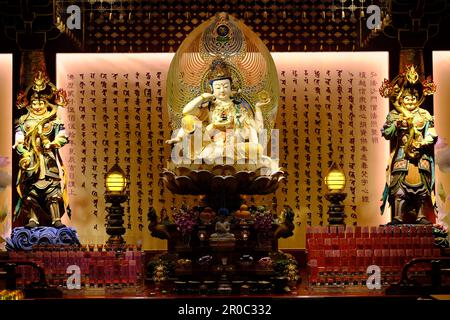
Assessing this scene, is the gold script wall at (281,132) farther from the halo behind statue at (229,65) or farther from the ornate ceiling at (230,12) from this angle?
the halo behind statue at (229,65)

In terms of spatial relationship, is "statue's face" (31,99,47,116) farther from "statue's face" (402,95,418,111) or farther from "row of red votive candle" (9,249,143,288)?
"statue's face" (402,95,418,111)

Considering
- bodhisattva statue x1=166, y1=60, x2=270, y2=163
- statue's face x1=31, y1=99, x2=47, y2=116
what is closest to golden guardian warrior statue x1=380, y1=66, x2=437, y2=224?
bodhisattva statue x1=166, y1=60, x2=270, y2=163

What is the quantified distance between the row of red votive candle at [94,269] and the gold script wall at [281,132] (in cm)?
155

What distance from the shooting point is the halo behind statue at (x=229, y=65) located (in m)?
7.42

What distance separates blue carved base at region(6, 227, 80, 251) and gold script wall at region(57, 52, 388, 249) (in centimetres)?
84

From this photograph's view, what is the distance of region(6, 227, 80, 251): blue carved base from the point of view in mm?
7273

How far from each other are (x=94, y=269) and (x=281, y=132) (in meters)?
2.38

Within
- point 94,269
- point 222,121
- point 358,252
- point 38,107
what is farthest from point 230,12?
point 94,269

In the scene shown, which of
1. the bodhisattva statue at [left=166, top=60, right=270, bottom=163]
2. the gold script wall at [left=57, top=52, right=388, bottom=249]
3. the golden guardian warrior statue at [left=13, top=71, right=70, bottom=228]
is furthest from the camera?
the gold script wall at [left=57, top=52, right=388, bottom=249]

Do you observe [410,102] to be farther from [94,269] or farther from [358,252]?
[94,269]

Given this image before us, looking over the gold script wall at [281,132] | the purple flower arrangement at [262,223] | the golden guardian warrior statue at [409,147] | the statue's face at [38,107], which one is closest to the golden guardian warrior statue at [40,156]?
the statue's face at [38,107]

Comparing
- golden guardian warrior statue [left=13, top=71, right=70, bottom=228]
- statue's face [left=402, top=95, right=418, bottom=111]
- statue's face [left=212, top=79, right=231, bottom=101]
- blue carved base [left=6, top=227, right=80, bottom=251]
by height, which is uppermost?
statue's face [left=212, top=79, right=231, bottom=101]

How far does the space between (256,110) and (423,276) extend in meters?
1.79

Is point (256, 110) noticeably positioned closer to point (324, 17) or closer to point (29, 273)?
point (324, 17)
